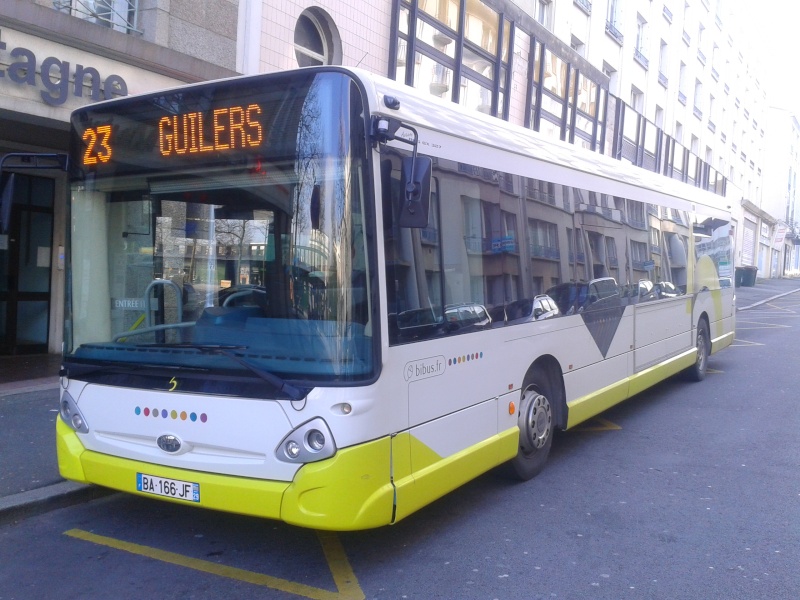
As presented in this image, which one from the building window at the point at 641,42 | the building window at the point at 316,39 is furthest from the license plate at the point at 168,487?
the building window at the point at 641,42

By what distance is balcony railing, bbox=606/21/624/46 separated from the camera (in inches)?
993

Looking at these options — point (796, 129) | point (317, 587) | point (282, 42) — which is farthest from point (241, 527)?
point (796, 129)

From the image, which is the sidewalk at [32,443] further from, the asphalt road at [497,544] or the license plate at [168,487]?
the license plate at [168,487]

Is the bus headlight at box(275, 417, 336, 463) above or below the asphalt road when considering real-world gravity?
above

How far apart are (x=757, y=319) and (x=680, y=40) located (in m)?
14.6

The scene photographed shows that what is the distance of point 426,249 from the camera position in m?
4.96

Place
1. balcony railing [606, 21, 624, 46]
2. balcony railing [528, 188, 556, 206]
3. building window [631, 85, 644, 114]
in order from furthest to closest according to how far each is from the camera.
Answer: building window [631, 85, 644, 114], balcony railing [606, 21, 624, 46], balcony railing [528, 188, 556, 206]

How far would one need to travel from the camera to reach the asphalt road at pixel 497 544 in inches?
176

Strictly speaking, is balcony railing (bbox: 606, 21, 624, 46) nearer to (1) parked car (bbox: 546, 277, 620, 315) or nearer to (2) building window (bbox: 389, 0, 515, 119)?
(2) building window (bbox: 389, 0, 515, 119)

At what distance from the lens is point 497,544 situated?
5.11 metres

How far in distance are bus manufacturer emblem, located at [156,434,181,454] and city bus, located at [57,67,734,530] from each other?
0.01 m

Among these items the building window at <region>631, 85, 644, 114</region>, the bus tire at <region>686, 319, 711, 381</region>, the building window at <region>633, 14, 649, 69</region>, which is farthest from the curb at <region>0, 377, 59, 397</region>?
the building window at <region>633, 14, 649, 69</region>

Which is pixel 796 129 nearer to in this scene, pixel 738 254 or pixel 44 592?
pixel 738 254

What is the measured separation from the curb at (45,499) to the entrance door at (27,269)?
6315 mm
